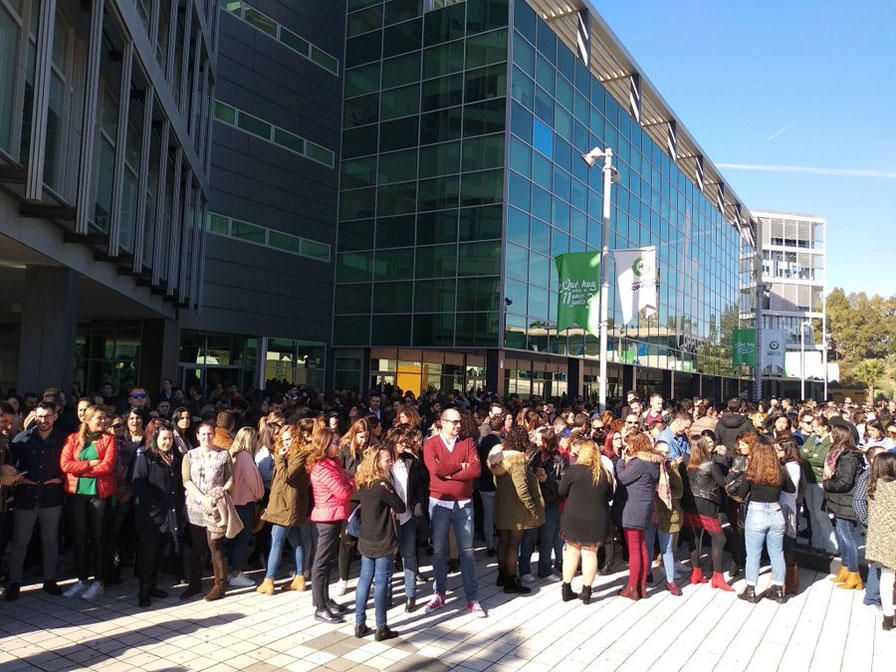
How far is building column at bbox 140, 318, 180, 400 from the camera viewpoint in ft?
70.1

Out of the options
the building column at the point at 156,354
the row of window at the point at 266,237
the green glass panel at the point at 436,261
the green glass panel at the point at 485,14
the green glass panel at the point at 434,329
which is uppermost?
the green glass panel at the point at 485,14

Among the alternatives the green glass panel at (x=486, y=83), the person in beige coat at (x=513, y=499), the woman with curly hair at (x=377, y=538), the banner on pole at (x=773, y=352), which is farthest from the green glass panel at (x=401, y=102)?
the banner on pole at (x=773, y=352)

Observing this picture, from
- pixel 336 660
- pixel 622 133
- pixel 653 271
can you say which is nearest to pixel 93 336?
pixel 653 271

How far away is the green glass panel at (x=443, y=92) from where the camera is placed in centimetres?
2583

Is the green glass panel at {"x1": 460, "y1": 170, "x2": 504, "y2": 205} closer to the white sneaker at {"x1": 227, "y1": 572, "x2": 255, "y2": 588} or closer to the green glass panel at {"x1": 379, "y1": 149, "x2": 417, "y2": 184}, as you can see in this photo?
the green glass panel at {"x1": 379, "y1": 149, "x2": 417, "y2": 184}

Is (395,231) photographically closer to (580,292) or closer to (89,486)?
(580,292)

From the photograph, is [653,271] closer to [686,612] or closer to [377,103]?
[686,612]

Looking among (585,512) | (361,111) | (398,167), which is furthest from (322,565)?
(361,111)

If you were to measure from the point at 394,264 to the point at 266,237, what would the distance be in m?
5.39

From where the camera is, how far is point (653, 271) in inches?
623

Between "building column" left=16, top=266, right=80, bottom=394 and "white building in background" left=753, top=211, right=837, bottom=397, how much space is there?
78.3 metres

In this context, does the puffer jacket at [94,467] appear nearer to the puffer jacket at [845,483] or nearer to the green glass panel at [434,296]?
the puffer jacket at [845,483]

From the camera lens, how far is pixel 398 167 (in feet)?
90.5

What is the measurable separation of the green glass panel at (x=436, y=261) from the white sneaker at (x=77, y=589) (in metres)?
20.0
